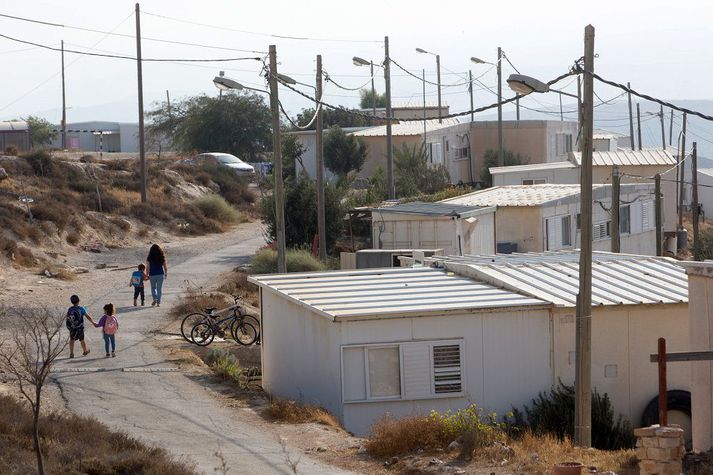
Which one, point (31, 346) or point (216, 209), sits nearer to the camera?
point (31, 346)

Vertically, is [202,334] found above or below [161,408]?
above

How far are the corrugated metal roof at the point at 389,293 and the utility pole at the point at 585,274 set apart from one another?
274cm

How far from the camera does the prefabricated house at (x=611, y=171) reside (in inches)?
1746

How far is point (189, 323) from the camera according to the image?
24625 mm

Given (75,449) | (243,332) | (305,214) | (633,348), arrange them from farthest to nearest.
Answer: (305,214) → (243,332) → (633,348) → (75,449)

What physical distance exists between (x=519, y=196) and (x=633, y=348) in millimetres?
17822

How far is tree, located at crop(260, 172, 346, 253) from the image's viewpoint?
37281mm

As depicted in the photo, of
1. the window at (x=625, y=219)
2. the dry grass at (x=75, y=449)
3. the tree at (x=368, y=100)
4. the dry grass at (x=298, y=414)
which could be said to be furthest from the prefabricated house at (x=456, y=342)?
the tree at (x=368, y=100)

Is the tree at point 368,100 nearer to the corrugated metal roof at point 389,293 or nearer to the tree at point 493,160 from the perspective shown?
the tree at point 493,160

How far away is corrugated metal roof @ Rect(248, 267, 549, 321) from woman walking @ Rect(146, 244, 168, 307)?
574cm

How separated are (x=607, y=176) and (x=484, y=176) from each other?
52.4ft

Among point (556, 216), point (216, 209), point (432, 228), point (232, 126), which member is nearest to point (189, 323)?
point (432, 228)

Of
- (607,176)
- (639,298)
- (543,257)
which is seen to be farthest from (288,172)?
(639,298)

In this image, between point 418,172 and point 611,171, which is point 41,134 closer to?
point 418,172
